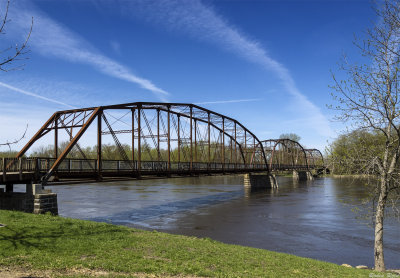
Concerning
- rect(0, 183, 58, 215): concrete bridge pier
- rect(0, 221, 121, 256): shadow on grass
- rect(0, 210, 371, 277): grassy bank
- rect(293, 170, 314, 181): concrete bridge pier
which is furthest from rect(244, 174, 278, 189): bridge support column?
rect(0, 221, 121, 256): shadow on grass

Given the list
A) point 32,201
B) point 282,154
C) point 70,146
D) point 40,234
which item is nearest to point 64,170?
point 70,146

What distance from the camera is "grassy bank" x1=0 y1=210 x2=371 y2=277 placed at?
9.08 meters

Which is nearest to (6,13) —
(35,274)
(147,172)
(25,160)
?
(35,274)

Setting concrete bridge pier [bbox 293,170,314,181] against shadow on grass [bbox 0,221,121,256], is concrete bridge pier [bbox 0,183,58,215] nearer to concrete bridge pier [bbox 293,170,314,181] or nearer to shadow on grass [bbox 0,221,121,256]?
shadow on grass [bbox 0,221,121,256]

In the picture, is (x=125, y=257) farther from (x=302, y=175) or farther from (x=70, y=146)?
(x=302, y=175)

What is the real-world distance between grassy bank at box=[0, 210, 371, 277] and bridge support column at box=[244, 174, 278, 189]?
58.1 m

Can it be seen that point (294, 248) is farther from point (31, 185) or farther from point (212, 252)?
point (31, 185)

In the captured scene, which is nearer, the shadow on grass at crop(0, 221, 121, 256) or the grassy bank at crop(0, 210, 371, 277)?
the grassy bank at crop(0, 210, 371, 277)

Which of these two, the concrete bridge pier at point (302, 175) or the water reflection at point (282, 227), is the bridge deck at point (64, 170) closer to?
the water reflection at point (282, 227)

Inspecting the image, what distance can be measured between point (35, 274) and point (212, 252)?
235 inches

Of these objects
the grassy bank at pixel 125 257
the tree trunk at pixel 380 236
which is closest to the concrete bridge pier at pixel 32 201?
the grassy bank at pixel 125 257

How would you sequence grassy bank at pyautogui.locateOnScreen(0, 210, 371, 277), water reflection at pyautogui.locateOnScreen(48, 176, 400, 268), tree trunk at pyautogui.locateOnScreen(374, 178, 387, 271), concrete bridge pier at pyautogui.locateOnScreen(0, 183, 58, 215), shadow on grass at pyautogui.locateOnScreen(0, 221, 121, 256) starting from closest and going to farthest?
grassy bank at pyautogui.locateOnScreen(0, 210, 371, 277) → shadow on grass at pyautogui.locateOnScreen(0, 221, 121, 256) → tree trunk at pyautogui.locateOnScreen(374, 178, 387, 271) → water reflection at pyautogui.locateOnScreen(48, 176, 400, 268) → concrete bridge pier at pyautogui.locateOnScreen(0, 183, 58, 215)

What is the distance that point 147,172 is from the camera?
1350 inches

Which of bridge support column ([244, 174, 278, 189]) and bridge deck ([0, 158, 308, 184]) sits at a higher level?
bridge deck ([0, 158, 308, 184])
